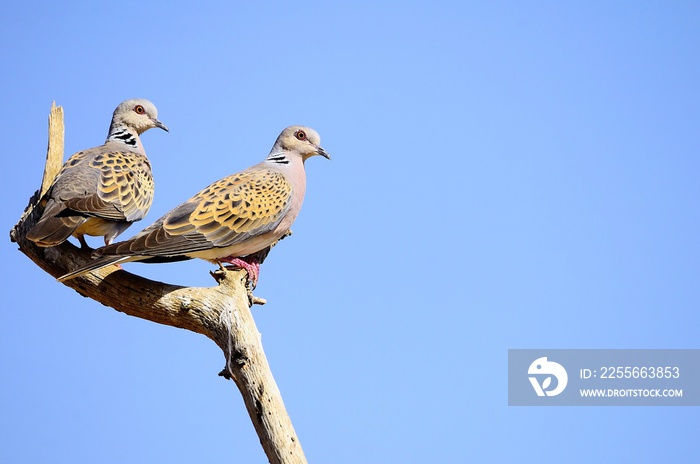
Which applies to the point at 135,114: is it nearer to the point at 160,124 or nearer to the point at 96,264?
the point at 160,124

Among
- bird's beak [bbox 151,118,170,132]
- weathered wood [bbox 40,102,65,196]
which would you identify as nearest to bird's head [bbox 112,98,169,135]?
bird's beak [bbox 151,118,170,132]

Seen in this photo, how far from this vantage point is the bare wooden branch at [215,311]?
613 cm

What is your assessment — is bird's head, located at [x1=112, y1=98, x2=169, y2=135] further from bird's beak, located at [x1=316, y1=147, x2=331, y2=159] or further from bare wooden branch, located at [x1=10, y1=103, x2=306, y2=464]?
bird's beak, located at [x1=316, y1=147, x2=331, y2=159]

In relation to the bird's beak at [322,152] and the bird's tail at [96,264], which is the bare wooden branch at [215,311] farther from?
the bird's beak at [322,152]

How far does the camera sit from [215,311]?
6.52 meters

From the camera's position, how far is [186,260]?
23.3ft

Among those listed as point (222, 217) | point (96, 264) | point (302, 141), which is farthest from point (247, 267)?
point (96, 264)

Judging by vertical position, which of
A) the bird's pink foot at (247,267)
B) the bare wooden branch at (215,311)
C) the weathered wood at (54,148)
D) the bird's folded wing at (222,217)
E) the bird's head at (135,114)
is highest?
the bird's head at (135,114)

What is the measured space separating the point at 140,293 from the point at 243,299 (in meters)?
0.77

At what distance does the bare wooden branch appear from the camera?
6133 millimetres

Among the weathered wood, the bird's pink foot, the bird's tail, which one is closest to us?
the bird's tail

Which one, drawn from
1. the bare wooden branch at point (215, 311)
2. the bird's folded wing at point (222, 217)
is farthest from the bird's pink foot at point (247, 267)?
the bird's folded wing at point (222, 217)

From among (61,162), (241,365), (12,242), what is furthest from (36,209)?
(241,365)

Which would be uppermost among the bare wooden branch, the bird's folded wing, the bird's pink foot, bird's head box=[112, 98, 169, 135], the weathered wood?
bird's head box=[112, 98, 169, 135]
